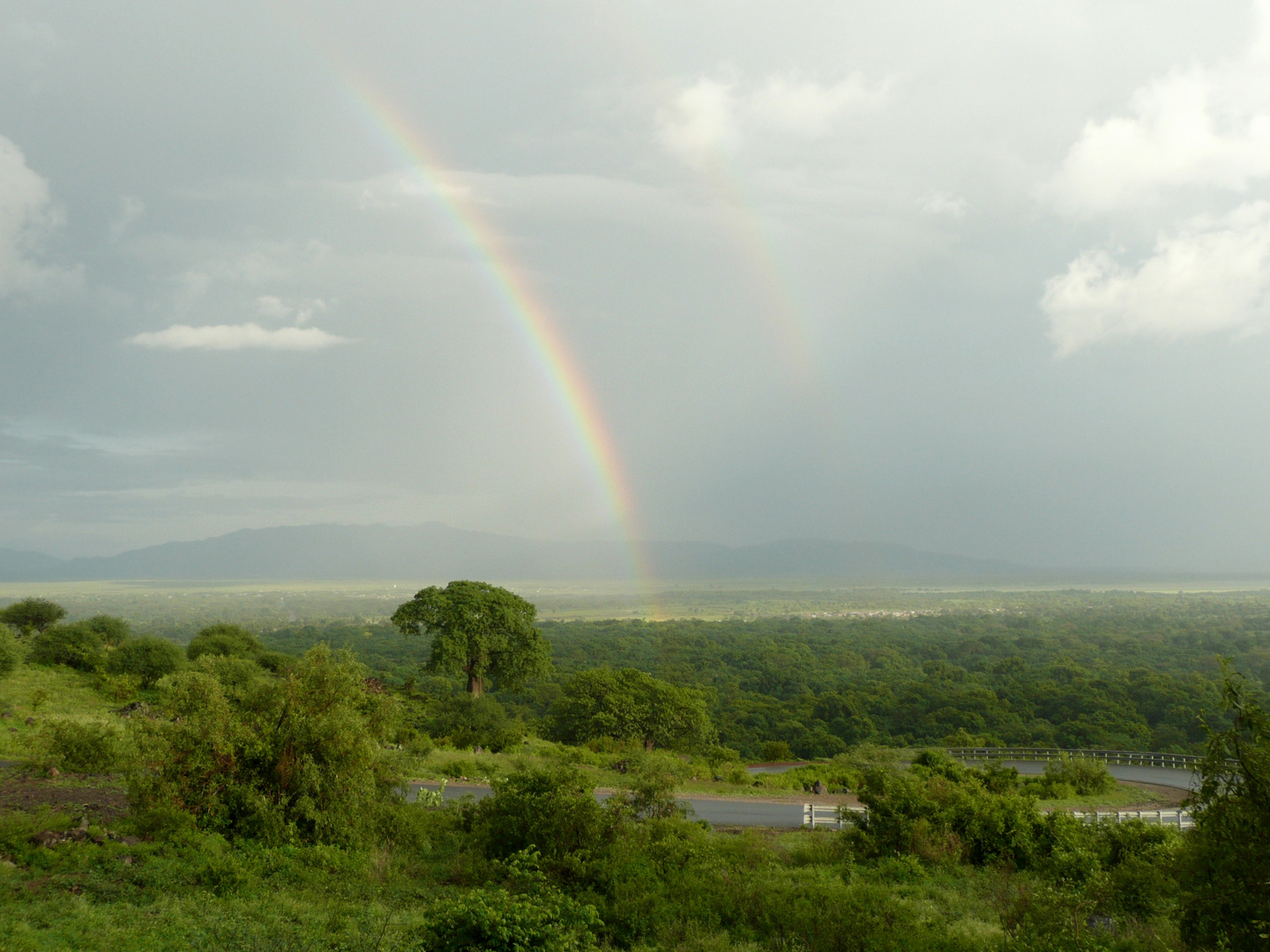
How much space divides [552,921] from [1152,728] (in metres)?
72.4

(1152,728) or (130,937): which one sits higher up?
(130,937)

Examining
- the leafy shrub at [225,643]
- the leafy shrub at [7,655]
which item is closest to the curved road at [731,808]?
the leafy shrub at [225,643]

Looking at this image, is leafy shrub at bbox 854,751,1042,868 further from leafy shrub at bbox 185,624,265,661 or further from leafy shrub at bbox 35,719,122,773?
leafy shrub at bbox 185,624,265,661

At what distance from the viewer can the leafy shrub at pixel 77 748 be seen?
803 inches

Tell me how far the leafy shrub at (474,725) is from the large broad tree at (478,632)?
3942mm

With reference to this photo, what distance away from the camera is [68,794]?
767 inches

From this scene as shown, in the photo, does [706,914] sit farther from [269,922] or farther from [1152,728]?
[1152,728]

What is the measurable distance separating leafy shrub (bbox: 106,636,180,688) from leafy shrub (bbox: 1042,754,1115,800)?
42.2m

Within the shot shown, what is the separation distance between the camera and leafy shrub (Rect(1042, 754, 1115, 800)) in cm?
3466

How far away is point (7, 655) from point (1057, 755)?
5529 centimetres

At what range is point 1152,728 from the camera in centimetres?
6712

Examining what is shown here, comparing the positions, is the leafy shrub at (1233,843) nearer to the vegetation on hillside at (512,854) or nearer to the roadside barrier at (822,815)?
the vegetation on hillside at (512,854)

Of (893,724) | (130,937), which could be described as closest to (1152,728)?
(893,724)

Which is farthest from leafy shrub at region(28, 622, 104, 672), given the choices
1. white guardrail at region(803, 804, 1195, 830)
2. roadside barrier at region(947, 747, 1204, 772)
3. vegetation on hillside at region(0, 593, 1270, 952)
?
roadside barrier at region(947, 747, 1204, 772)
